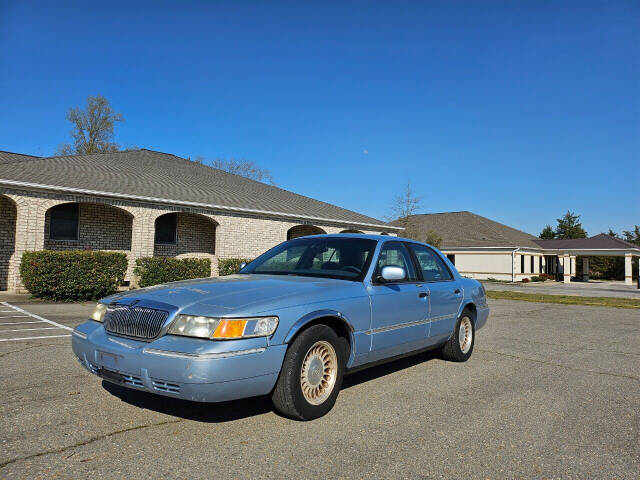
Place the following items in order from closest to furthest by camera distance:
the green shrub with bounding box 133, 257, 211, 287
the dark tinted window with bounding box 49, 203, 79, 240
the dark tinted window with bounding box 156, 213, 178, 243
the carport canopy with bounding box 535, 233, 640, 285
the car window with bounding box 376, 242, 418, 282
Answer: the car window with bounding box 376, 242, 418, 282 → the green shrub with bounding box 133, 257, 211, 287 → the dark tinted window with bounding box 49, 203, 79, 240 → the dark tinted window with bounding box 156, 213, 178, 243 → the carport canopy with bounding box 535, 233, 640, 285

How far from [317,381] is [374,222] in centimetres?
2070

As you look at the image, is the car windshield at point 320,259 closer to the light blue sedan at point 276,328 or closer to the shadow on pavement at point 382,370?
the light blue sedan at point 276,328

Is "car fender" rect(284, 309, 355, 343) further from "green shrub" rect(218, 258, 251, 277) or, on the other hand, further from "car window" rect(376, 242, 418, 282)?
"green shrub" rect(218, 258, 251, 277)

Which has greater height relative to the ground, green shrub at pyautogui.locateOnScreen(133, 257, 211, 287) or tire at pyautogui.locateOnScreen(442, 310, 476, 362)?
green shrub at pyautogui.locateOnScreen(133, 257, 211, 287)

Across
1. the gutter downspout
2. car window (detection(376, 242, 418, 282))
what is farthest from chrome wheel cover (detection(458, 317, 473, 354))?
the gutter downspout

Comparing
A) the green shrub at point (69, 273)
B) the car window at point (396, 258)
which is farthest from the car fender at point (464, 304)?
the green shrub at point (69, 273)

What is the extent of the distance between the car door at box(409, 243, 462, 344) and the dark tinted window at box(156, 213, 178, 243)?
14.5 metres

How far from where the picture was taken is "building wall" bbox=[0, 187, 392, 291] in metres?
13.9

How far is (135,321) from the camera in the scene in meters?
3.60

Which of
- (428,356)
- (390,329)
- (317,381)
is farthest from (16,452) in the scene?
(428,356)

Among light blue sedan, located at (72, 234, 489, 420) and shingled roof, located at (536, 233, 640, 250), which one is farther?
shingled roof, located at (536, 233, 640, 250)

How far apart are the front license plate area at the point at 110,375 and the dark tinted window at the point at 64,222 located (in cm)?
1403

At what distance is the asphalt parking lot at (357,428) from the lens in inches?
117

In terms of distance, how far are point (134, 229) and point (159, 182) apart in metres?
3.40
